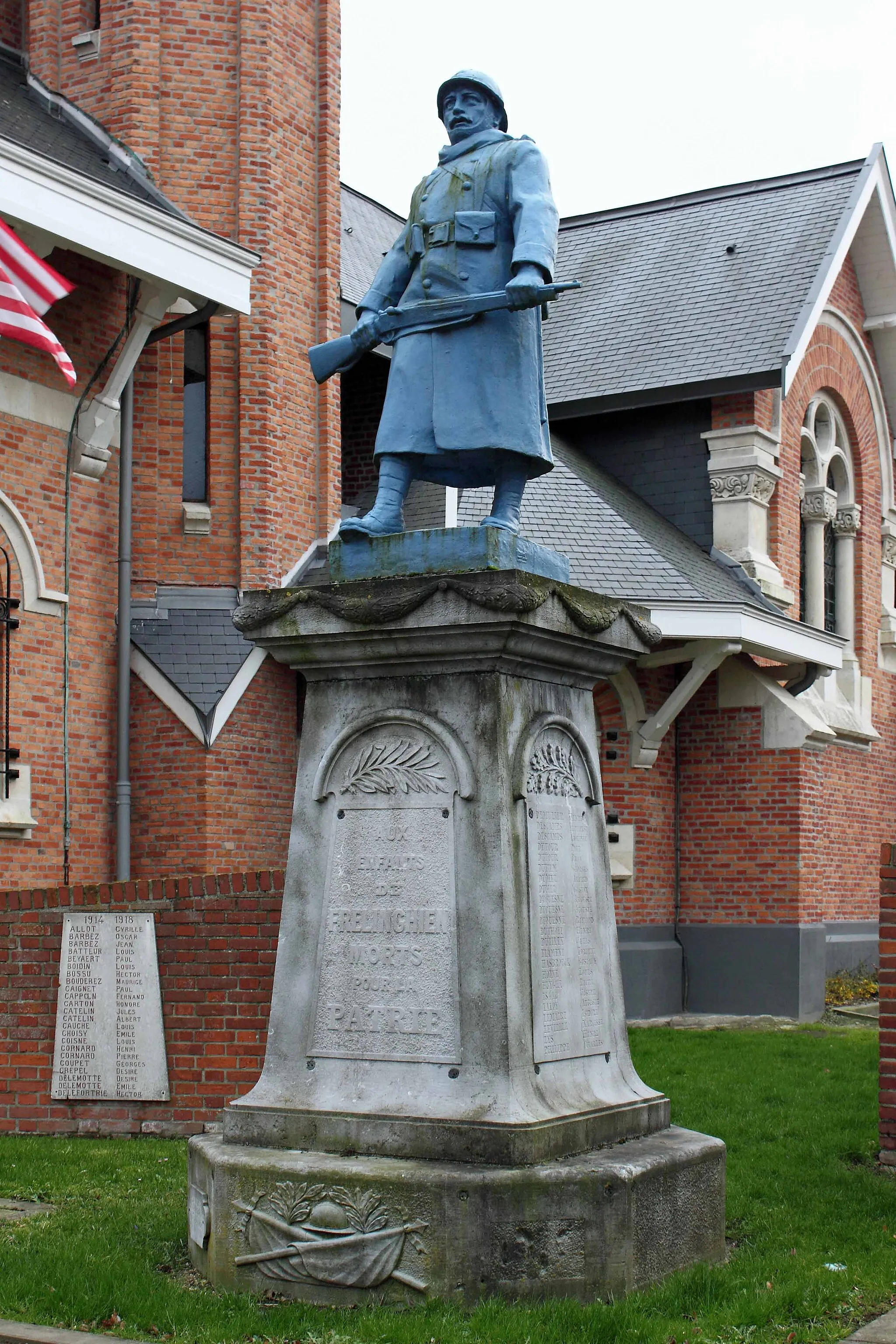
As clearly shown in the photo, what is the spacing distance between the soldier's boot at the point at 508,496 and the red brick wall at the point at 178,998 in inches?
129

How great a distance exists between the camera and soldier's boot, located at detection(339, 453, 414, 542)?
620cm

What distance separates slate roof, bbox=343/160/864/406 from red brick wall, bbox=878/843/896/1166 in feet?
31.8

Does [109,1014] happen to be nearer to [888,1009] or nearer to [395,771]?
[395,771]

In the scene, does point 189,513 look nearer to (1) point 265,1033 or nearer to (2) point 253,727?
(2) point 253,727

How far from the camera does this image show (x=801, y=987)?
645 inches

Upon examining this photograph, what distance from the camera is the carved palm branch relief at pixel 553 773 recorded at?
586 cm

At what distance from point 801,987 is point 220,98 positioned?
390 inches

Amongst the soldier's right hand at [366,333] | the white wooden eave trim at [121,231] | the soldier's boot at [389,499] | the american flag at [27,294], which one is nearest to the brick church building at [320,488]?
the white wooden eave trim at [121,231]

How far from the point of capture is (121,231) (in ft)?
40.1

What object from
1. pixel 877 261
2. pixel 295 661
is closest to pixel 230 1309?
pixel 295 661

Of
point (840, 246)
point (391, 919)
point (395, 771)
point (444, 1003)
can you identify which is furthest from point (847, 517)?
point (444, 1003)

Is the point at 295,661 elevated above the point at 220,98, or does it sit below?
below

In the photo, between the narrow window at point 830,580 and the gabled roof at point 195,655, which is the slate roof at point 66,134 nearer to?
the gabled roof at point 195,655

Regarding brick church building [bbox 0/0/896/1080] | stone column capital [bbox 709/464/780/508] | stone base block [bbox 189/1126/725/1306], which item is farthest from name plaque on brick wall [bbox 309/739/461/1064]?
stone column capital [bbox 709/464/780/508]
